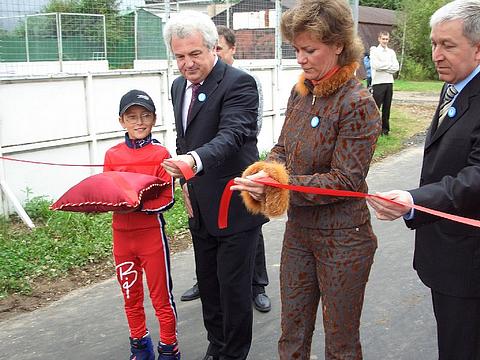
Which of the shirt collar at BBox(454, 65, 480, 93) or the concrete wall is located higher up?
the shirt collar at BBox(454, 65, 480, 93)

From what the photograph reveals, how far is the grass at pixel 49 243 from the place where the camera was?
5.25 meters

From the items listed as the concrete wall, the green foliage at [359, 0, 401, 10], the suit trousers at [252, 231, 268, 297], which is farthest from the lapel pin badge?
the green foliage at [359, 0, 401, 10]

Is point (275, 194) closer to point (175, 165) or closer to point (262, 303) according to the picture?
point (175, 165)

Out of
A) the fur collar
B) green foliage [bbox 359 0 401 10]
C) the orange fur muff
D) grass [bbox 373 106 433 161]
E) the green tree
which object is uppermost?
Result: green foliage [bbox 359 0 401 10]

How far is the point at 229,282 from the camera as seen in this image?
346cm

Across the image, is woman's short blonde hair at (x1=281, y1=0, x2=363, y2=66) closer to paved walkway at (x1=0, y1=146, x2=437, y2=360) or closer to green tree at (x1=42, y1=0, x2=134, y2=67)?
paved walkway at (x1=0, y1=146, x2=437, y2=360)

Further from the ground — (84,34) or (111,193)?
(84,34)

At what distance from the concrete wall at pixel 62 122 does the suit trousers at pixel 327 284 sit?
4.54m

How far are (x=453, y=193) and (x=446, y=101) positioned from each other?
0.50 metres

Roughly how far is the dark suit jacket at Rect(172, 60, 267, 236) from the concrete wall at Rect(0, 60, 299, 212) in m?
3.65

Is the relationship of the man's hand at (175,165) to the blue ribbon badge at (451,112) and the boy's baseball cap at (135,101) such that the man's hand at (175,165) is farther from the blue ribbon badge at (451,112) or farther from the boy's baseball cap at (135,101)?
the blue ribbon badge at (451,112)

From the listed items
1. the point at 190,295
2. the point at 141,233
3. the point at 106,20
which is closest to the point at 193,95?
the point at 141,233

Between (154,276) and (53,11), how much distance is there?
6623mm

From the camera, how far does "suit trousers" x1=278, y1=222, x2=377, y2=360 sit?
2.73m
